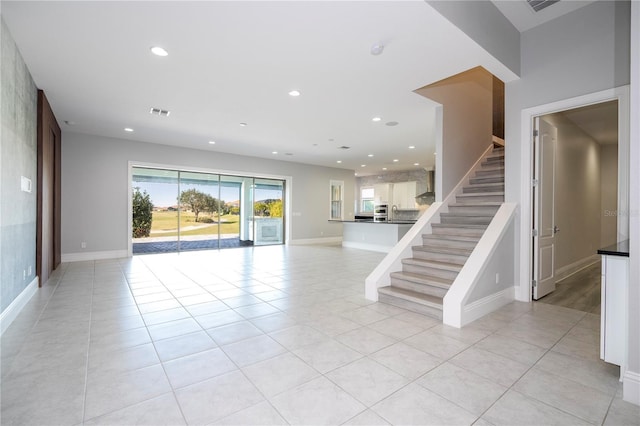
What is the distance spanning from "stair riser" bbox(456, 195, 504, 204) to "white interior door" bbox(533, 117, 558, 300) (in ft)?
2.48

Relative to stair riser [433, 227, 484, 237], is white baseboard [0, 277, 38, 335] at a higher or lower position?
lower

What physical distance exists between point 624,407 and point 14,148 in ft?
18.5

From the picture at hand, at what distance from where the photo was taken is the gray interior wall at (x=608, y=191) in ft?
22.2

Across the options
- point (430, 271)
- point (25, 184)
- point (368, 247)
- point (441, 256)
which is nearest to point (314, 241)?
point (368, 247)

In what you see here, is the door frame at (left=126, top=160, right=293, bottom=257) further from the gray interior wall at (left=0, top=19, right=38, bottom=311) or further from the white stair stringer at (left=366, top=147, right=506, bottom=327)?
the white stair stringer at (left=366, top=147, right=506, bottom=327)

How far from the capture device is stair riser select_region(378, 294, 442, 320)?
326cm

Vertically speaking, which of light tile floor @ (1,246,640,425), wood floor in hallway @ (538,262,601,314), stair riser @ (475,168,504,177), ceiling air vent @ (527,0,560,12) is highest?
ceiling air vent @ (527,0,560,12)

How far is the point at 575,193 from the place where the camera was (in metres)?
5.23

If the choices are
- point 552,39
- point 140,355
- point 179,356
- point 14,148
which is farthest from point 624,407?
point 14,148

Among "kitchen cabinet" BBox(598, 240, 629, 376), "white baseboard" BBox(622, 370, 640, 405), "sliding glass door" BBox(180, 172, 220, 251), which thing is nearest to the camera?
"white baseboard" BBox(622, 370, 640, 405)

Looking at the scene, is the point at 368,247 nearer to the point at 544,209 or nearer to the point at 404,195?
the point at 404,195

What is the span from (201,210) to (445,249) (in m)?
7.20

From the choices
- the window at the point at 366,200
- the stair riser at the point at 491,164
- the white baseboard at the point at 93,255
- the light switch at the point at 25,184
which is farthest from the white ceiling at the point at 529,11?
the window at the point at 366,200

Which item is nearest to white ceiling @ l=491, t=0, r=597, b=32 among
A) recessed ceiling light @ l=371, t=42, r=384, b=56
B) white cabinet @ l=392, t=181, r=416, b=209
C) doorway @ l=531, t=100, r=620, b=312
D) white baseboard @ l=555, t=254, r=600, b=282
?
doorway @ l=531, t=100, r=620, b=312
